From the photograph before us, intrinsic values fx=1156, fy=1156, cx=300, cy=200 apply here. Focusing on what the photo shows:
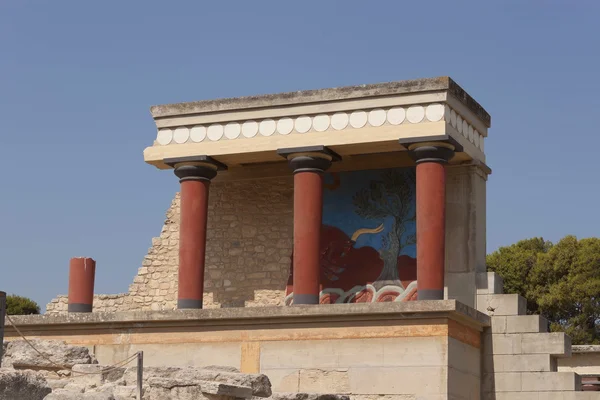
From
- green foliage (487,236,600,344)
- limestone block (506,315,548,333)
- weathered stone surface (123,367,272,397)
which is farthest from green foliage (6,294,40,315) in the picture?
weathered stone surface (123,367,272,397)

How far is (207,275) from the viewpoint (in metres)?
21.5

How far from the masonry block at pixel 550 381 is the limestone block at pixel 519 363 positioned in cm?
10

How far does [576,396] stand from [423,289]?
2.77 m

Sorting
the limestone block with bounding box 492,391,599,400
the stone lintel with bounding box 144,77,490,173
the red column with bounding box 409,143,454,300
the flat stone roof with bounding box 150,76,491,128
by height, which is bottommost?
the limestone block with bounding box 492,391,599,400

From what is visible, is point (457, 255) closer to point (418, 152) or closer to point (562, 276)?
point (418, 152)

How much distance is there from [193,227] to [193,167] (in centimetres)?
108

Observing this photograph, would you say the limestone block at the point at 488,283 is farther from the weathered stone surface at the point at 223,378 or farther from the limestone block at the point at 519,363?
the weathered stone surface at the point at 223,378

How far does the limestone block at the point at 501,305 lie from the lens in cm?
1830

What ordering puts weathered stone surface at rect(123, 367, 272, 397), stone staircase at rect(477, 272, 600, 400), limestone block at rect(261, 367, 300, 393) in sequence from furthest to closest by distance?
stone staircase at rect(477, 272, 600, 400), limestone block at rect(261, 367, 300, 393), weathered stone surface at rect(123, 367, 272, 397)

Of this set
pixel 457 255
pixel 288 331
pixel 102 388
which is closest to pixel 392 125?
pixel 457 255

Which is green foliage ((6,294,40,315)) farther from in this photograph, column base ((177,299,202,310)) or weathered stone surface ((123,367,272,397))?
weathered stone surface ((123,367,272,397))

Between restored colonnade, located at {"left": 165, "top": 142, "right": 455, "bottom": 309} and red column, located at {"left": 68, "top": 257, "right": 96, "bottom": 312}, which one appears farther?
red column, located at {"left": 68, "top": 257, "right": 96, "bottom": 312}

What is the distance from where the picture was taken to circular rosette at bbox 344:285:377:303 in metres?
20.1

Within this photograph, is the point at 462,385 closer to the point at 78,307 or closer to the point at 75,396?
the point at 78,307
